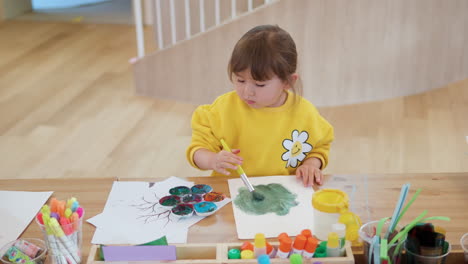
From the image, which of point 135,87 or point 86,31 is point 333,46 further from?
point 86,31

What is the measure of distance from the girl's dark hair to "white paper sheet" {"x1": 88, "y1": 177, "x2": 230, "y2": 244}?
296 mm

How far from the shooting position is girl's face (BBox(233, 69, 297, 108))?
135cm

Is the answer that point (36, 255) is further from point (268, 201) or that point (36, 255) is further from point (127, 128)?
point (127, 128)

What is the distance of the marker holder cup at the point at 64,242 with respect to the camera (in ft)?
3.19

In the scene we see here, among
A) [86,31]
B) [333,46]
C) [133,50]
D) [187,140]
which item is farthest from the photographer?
[86,31]

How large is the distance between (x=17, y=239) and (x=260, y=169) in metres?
0.64

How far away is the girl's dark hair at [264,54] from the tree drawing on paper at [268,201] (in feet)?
0.83

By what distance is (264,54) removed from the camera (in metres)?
1.34

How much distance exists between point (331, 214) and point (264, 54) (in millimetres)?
435

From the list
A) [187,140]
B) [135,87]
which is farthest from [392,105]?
[135,87]

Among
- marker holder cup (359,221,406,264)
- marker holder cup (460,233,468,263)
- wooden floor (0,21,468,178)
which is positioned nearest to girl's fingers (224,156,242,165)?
marker holder cup (359,221,406,264)

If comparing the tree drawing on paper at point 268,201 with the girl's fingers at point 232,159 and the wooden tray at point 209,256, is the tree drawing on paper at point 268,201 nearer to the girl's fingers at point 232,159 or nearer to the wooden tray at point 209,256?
the girl's fingers at point 232,159

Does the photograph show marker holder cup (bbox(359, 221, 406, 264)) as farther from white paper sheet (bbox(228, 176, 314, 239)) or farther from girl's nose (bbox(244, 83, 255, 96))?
girl's nose (bbox(244, 83, 255, 96))

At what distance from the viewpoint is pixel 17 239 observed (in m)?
1.10
